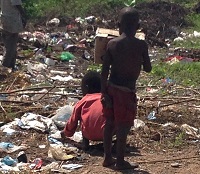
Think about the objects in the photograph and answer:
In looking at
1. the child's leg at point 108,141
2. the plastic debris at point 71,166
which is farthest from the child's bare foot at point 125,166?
the plastic debris at point 71,166

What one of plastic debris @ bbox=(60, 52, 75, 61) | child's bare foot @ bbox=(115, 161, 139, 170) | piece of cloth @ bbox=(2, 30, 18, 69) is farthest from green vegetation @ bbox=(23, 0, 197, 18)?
child's bare foot @ bbox=(115, 161, 139, 170)

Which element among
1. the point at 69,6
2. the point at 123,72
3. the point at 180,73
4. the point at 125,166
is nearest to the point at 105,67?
the point at 123,72

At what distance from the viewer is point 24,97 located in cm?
809

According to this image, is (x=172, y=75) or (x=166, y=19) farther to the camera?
(x=166, y=19)

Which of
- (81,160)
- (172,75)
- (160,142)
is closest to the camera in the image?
(81,160)

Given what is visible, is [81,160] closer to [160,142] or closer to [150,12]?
[160,142]

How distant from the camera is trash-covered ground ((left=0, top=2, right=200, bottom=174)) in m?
5.97

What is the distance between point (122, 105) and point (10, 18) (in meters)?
4.84

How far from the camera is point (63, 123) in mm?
7059

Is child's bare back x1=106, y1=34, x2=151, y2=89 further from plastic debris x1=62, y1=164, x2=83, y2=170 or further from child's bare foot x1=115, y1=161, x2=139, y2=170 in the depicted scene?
plastic debris x1=62, y1=164, x2=83, y2=170

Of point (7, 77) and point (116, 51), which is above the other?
point (116, 51)

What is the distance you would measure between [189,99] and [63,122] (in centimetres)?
181

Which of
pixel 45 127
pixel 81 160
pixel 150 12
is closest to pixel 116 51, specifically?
pixel 81 160

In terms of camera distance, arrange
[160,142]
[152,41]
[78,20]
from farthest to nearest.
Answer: [78,20] < [152,41] < [160,142]
